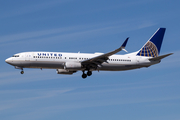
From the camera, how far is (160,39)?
70.2 meters

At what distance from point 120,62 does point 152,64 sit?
6.44 meters

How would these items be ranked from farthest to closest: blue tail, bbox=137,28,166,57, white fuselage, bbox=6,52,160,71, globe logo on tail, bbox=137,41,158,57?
1. blue tail, bbox=137,28,166,57
2. globe logo on tail, bbox=137,41,158,57
3. white fuselage, bbox=6,52,160,71

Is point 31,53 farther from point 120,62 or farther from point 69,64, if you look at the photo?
point 120,62

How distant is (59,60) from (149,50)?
1948 cm

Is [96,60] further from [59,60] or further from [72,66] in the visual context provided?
[59,60]

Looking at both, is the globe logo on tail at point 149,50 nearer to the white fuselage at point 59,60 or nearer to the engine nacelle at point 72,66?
the white fuselage at point 59,60

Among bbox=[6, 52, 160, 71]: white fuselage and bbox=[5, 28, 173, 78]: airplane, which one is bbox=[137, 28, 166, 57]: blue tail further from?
bbox=[6, 52, 160, 71]: white fuselage

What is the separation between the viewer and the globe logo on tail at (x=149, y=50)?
67688 mm

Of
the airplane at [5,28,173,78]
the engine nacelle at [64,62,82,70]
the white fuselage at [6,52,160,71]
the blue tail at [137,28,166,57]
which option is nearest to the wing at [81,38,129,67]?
the airplane at [5,28,173,78]

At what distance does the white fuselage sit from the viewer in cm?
5916

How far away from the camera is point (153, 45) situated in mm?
69562

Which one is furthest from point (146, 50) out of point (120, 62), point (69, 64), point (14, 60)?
point (14, 60)

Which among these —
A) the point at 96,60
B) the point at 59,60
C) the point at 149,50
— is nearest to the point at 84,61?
the point at 96,60

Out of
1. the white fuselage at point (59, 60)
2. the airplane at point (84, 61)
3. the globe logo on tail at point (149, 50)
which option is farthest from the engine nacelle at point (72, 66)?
the globe logo on tail at point (149, 50)
